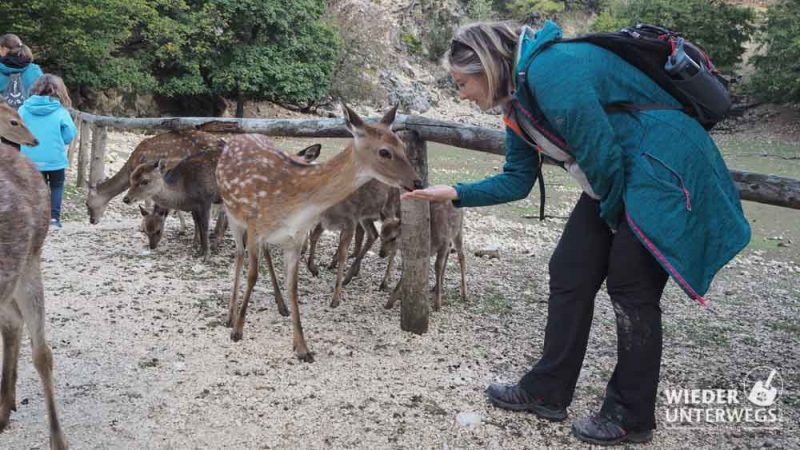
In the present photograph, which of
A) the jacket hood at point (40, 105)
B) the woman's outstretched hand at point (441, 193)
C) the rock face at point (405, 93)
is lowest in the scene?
the rock face at point (405, 93)

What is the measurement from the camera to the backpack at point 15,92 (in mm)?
6836

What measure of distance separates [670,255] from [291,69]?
66.8 feet

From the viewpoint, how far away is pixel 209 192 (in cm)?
620

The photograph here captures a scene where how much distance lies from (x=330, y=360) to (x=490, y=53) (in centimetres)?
210

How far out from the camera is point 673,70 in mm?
2504

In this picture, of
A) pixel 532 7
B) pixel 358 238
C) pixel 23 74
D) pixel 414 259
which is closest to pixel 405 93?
pixel 532 7

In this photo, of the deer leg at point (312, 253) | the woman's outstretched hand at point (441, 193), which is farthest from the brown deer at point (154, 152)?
the woman's outstretched hand at point (441, 193)

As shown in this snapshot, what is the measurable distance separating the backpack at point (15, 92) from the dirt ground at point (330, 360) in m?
1.76

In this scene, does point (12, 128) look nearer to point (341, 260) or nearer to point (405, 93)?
point (341, 260)

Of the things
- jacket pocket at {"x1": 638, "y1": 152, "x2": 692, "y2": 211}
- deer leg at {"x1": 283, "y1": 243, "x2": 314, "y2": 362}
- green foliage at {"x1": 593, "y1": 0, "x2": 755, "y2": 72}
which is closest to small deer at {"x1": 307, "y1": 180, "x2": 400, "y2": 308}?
deer leg at {"x1": 283, "y1": 243, "x2": 314, "y2": 362}

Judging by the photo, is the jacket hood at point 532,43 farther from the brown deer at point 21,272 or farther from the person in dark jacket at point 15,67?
the person in dark jacket at point 15,67

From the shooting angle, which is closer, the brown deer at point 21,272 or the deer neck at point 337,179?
the brown deer at point 21,272

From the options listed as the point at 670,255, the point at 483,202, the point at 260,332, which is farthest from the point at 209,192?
the point at 670,255

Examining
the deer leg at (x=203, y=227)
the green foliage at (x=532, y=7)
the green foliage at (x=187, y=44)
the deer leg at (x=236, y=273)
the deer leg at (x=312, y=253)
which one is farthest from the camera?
the green foliage at (x=532, y=7)
